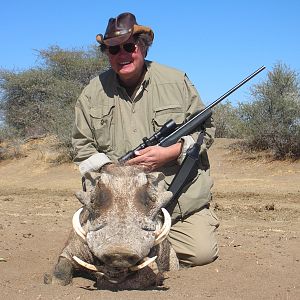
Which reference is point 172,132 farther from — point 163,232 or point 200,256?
point 163,232

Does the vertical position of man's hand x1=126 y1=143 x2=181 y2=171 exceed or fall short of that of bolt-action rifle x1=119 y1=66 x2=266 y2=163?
it falls short

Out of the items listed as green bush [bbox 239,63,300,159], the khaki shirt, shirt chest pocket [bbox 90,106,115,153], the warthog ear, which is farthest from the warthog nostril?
green bush [bbox 239,63,300,159]

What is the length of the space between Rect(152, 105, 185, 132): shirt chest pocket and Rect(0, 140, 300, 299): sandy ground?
1.40m

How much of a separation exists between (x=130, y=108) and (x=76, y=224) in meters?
1.83

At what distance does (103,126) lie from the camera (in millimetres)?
5457

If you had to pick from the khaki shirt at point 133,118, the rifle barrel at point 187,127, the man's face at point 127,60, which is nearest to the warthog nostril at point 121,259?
the rifle barrel at point 187,127

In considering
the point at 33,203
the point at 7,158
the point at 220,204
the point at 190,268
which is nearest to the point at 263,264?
the point at 190,268

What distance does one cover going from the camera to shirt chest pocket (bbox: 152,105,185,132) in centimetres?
546

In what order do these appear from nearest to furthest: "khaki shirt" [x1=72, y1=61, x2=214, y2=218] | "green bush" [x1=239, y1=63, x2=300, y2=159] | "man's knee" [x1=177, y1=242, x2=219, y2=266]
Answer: "man's knee" [x1=177, y1=242, x2=219, y2=266] → "khaki shirt" [x1=72, y1=61, x2=214, y2=218] → "green bush" [x1=239, y1=63, x2=300, y2=159]

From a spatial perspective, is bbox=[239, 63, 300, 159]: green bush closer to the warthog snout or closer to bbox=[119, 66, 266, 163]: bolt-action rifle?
bbox=[119, 66, 266, 163]: bolt-action rifle

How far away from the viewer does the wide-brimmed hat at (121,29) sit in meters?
5.21

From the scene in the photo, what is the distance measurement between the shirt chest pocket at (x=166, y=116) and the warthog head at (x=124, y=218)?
126 centimetres

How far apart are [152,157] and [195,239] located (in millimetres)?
1014

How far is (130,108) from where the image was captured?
553 centimetres
